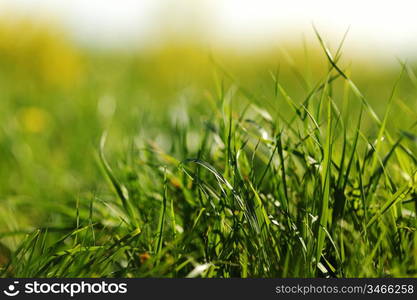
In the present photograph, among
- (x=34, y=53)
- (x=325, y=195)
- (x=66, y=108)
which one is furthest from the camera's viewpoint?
(x=34, y=53)

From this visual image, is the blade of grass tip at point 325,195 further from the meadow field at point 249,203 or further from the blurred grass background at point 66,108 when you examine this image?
the blurred grass background at point 66,108

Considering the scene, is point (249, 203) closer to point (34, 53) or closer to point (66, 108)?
point (66, 108)

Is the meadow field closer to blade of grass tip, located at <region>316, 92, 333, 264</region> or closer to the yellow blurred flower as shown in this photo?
blade of grass tip, located at <region>316, 92, 333, 264</region>

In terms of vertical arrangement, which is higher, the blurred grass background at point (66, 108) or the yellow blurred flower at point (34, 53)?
the yellow blurred flower at point (34, 53)

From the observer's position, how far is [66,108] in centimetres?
353

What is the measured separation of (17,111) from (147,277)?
8.49ft

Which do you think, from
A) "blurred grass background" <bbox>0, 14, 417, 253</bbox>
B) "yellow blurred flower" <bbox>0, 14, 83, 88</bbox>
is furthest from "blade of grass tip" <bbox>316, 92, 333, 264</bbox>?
"yellow blurred flower" <bbox>0, 14, 83, 88</bbox>

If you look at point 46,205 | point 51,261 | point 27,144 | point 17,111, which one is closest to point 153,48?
point 17,111

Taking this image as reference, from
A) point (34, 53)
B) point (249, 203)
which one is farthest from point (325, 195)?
point (34, 53)

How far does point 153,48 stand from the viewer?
8.05 m

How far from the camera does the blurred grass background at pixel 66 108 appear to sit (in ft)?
6.03

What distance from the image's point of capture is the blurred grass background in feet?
6.03

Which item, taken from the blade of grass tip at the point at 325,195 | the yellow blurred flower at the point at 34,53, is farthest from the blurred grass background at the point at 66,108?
the blade of grass tip at the point at 325,195

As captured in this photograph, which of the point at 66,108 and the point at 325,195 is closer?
the point at 325,195
